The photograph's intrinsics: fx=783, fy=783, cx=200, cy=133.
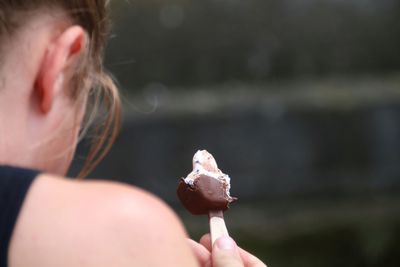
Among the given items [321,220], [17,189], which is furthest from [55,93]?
[321,220]

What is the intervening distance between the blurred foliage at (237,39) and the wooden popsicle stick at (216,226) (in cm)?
190

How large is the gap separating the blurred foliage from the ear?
205 centimetres

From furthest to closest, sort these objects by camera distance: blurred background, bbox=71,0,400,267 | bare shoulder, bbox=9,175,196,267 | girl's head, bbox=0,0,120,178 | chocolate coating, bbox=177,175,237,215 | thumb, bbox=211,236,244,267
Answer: blurred background, bbox=71,0,400,267 → chocolate coating, bbox=177,175,237,215 → thumb, bbox=211,236,244,267 → girl's head, bbox=0,0,120,178 → bare shoulder, bbox=9,175,196,267

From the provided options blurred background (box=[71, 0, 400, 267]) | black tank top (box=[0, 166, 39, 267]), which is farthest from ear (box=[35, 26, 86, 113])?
blurred background (box=[71, 0, 400, 267])

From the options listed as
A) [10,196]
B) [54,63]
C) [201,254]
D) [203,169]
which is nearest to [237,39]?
[203,169]

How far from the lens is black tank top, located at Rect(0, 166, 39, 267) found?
94cm

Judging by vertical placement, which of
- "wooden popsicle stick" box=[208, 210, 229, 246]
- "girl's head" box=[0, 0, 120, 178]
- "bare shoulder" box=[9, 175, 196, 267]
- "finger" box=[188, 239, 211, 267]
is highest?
"girl's head" box=[0, 0, 120, 178]

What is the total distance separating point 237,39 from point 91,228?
2.45 meters

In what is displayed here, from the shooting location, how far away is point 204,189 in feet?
4.55

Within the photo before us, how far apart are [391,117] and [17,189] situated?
2.60 metres

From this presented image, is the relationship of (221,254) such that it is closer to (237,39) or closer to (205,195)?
(205,195)

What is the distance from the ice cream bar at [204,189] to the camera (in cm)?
138

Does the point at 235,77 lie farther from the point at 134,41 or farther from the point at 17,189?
the point at 17,189

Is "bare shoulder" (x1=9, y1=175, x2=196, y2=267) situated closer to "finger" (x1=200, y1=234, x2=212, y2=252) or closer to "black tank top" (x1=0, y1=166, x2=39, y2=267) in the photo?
"black tank top" (x1=0, y1=166, x2=39, y2=267)
